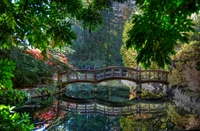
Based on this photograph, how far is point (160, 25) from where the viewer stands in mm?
1345

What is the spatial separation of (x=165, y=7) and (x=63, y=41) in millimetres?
984

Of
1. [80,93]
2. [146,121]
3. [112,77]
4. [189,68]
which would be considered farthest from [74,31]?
[80,93]

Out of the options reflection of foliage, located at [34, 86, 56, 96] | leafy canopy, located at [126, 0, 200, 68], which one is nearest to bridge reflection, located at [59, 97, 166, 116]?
reflection of foliage, located at [34, 86, 56, 96]

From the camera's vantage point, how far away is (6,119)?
1.16 meters

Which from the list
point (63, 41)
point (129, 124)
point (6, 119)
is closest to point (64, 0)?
point (63, 41)

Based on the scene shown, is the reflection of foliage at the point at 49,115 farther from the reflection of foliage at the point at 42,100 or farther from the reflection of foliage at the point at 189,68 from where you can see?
the reflection of foliage at the point at 189,68

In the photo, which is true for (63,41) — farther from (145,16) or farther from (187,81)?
(187,81)

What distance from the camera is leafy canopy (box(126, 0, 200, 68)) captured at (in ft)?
3.86

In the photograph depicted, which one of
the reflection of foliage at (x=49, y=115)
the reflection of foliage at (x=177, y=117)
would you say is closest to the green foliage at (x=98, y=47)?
the reflection of foliage at (x=49, y=115)

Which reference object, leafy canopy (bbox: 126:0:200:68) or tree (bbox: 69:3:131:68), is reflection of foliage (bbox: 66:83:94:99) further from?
leafy canopy (bbox: 126:0:200:68)

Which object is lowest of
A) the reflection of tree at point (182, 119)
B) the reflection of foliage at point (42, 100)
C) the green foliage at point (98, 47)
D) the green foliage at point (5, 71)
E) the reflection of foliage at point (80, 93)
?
the reflection of tree at point (182, 119)

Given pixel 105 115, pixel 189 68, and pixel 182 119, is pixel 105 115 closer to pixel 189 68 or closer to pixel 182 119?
pixel 182 119

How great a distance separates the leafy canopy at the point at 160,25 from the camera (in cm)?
118

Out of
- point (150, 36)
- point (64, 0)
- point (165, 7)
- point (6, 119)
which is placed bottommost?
point (6, 119)
